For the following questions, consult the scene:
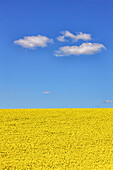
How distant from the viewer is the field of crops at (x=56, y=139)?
9466 mm

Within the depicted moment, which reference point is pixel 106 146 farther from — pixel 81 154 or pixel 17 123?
pixel 17 123

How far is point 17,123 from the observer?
12883mm

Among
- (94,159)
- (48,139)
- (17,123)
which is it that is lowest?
(94,159)

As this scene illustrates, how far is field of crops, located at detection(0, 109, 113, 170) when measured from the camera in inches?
373

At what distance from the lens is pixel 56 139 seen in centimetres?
1129

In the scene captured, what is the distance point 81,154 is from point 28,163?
2004 millimetres

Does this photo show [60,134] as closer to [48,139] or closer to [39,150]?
[48,139]

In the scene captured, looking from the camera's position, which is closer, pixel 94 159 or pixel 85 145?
pixel 94 159

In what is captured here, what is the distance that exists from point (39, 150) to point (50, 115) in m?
3.75

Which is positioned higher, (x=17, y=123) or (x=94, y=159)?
(x=17, y=123)

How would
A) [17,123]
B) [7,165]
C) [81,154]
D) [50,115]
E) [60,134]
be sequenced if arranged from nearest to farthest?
1. [7,165]
2. [81,154]
3. [60,134]
4. [17,123]
5. [50,115]

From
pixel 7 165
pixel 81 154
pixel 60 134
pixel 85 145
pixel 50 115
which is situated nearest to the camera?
pixel 7 165

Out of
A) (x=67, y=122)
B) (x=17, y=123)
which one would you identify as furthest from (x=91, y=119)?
(x=17, y=123)

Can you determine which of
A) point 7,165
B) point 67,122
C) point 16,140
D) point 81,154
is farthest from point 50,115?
point 7,165
